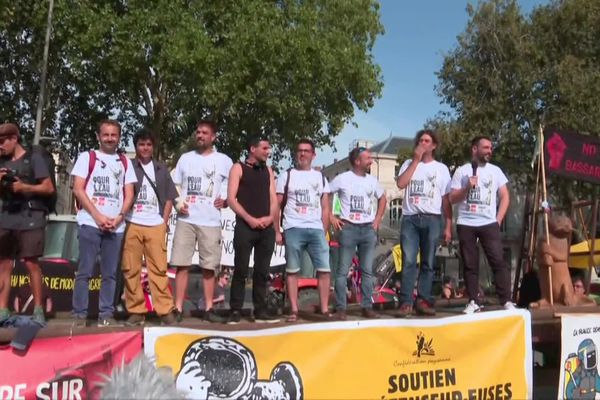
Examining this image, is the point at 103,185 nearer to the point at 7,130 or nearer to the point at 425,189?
the point at 7,130

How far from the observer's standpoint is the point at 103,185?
5.50m

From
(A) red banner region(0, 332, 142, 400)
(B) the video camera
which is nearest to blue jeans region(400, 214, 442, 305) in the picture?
(A) red banner region(0, 332, 142, 400)

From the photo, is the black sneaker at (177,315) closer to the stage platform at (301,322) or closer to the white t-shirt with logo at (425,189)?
the stage platform at (301,322)

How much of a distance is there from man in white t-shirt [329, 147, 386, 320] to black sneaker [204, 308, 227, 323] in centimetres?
117

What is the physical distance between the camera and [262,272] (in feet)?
19.8

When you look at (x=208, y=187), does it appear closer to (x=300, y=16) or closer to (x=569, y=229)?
(x=569, y=229)

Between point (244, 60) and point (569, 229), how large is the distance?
13.4 metres

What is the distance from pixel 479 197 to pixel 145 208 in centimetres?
307

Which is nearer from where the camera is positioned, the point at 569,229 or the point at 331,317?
the point at 331,317

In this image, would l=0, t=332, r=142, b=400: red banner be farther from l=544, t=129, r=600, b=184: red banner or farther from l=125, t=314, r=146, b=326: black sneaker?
l=544, t=129, r=600, b=184: red banner

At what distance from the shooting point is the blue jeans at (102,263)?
5422 mm

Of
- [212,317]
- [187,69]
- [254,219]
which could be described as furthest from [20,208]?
[187,69]

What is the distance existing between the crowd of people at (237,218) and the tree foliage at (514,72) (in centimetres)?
2121

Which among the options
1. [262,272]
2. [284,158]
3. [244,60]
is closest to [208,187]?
[262,272]
